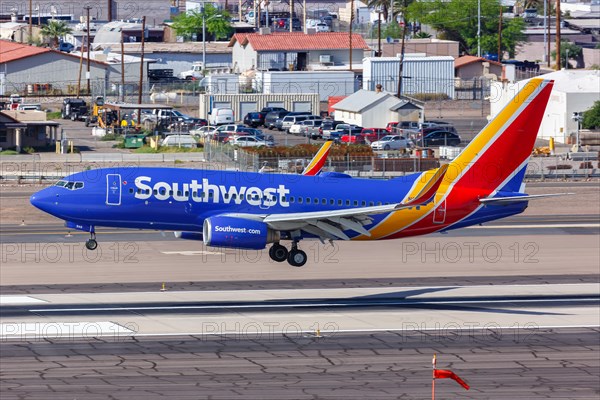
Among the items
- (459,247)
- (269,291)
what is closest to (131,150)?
(459,247)

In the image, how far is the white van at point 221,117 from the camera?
412ft

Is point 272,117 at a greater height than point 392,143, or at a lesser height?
greater

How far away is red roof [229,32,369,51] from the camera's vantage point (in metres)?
159

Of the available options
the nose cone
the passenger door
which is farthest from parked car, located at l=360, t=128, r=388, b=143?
the nose cone

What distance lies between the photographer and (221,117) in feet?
413

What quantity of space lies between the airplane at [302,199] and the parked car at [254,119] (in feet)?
243

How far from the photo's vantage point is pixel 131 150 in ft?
366

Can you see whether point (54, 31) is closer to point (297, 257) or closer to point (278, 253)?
point (278, 253)

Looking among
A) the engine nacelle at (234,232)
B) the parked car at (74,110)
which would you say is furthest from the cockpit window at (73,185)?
the parked car at (74,110)

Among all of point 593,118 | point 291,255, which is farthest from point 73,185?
Answer: point 593,118

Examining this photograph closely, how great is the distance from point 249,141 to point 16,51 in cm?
6276

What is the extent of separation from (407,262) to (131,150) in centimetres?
5284

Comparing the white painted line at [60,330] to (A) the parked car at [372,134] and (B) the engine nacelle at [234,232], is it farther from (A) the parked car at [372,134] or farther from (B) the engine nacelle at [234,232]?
(A) the parked car at [372,134]

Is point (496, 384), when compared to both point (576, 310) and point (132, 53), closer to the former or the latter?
point (576, 310)
